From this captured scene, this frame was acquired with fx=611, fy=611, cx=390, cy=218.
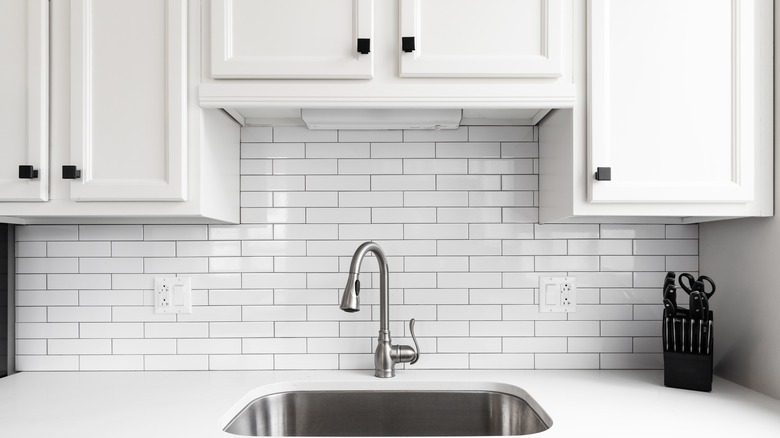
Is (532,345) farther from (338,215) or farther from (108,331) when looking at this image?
(108,331)

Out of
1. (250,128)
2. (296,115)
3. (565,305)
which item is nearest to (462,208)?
(565,305)

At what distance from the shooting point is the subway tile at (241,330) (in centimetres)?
195

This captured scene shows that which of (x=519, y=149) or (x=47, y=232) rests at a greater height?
(x=519, y=149)

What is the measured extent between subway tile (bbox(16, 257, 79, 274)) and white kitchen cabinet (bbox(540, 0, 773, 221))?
156 centimetres

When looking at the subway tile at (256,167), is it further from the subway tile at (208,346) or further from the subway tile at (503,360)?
the subway tile at (503,360)

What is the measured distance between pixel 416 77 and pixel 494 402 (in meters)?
0.95

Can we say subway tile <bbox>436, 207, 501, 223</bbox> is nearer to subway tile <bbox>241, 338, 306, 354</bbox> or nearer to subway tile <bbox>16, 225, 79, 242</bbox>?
subway tile <bbox>241, 338, 306, 354</bbox>

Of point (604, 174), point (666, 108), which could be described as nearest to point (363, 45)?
point (604, 174)

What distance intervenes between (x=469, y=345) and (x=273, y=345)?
2.05 feet

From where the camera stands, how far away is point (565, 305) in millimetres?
1950

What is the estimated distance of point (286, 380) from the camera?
180 centimetres

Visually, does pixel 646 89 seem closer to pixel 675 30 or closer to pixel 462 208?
pixel 675 30

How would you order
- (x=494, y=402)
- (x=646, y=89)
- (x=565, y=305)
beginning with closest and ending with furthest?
(x=646, y=89) < (x=494, y=402) < (x=565, y=305)

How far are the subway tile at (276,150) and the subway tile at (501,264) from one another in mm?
652
